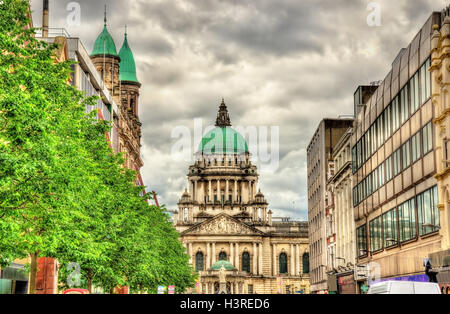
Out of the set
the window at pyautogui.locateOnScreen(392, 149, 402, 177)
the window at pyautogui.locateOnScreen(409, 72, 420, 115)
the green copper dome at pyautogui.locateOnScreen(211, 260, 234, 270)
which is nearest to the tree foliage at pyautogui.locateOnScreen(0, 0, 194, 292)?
the window at pyautogui.locateOnScreen(409, 72, 420, 115)

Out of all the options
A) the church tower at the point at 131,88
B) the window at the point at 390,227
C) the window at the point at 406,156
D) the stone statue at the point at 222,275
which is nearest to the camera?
the window at the point at 406,156

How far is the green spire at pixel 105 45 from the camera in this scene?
100719 mm

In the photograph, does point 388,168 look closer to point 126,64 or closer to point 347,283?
point 347,283

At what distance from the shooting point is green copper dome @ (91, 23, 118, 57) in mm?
100750

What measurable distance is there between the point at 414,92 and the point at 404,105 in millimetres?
2992

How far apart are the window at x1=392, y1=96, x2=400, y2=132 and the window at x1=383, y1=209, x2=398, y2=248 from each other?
7088 millimetres

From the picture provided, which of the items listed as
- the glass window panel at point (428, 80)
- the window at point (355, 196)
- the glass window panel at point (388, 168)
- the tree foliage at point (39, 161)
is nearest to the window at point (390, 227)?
the glass window panel at point (388, 168)

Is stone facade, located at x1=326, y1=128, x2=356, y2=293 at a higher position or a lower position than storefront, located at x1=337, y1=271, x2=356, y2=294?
higher

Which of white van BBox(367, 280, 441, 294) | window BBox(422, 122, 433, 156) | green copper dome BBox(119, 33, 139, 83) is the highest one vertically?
green copper dome BBox(119, 33, 139, 83)

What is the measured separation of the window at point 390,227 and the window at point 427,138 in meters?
11.2

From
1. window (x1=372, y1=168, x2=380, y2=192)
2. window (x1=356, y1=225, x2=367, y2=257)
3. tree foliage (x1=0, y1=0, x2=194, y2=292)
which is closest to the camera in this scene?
tree foliage (x1=0, y1=0, x2=194, y2=292)

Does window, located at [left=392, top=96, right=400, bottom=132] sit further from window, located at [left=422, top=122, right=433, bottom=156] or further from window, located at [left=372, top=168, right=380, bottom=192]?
window, located at [left=372, top=168, right=380, bottom=192]

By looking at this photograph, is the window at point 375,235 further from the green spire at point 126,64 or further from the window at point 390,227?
the green spire at point 126,64

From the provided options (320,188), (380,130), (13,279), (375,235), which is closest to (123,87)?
(320,188)
